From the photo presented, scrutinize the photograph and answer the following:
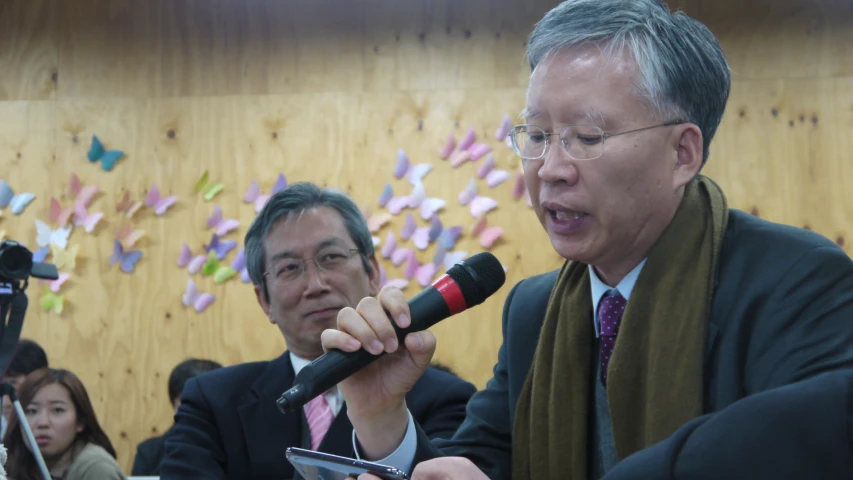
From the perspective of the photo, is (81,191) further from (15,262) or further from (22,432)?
(15,262)

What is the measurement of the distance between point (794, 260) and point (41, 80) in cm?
397

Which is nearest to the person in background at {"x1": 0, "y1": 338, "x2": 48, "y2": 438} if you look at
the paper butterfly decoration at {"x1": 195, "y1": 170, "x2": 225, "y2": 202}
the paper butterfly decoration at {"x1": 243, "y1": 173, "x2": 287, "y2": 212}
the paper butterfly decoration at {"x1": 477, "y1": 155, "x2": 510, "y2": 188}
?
the paper butterfly decoration at {"x1": 195, "y1": 170, "x2": 225, "y2": 202}

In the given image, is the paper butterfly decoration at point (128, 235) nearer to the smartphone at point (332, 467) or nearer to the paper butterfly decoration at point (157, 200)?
the paper butterfly decoration at point (157, 200)

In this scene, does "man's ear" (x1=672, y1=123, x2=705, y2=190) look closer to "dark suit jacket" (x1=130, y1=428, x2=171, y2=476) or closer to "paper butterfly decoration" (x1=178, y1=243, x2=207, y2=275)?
"dark suit jacket" (x1=130, y1=428, x2=171, y2=476)

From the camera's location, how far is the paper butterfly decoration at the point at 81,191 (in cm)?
427

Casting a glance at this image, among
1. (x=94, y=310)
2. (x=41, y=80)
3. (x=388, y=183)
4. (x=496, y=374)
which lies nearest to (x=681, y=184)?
(x=496, y=374)

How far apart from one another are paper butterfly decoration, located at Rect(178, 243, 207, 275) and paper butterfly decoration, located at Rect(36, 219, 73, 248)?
21.2 inches

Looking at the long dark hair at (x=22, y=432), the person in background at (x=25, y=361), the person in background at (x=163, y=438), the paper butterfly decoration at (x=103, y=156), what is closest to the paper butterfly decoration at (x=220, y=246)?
the person in background at (x=163, y=438)

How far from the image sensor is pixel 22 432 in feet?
9.98

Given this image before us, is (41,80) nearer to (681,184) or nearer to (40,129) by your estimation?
(40,129)

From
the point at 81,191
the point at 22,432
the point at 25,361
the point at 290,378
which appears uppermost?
the point at 81,191

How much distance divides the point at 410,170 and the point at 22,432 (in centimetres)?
191

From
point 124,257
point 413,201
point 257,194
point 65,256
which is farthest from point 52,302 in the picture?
point 413,201

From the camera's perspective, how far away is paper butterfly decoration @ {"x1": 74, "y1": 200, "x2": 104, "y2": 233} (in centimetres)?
425
